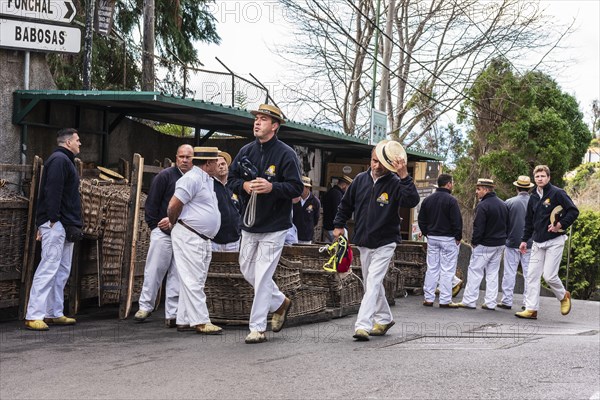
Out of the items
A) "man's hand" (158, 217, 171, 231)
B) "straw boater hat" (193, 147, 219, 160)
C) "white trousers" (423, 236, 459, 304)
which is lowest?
"white trousers" (423, 236, 459, 304)

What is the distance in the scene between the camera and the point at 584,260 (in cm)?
2270

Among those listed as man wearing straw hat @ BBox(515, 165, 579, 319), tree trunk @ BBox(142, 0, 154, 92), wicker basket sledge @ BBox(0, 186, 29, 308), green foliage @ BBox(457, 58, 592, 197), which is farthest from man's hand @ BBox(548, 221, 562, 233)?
green foliage @ BBox(457, 58, 592, 197)

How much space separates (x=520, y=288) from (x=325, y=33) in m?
13.9

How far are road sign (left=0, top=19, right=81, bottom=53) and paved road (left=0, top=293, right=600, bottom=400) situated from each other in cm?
346

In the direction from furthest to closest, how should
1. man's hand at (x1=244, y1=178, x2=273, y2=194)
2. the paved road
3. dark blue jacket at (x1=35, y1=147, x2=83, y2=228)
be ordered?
dark blue jacket at (x1=35, y1=147, x2=83, y2=228) < man's hand at (x1=244, y1=178, x2=273, y2=194) < the paved road

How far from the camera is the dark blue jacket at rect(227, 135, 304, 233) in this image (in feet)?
32.1

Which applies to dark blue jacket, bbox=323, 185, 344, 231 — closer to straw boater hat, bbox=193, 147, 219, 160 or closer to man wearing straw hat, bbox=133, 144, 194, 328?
man wearing straw hat, bbox=133, 144, 194, 328

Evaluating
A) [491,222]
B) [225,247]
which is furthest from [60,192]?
[491,222]

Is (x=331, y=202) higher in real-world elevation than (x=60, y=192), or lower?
higher

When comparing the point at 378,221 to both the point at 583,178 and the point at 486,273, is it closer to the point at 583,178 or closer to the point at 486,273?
the point at 486,273

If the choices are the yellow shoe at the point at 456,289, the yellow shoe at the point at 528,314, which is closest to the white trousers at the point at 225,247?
the yellow shoe at the point at 528,314

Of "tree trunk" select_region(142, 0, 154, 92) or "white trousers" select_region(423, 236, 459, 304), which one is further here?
"tree trunk" select_region(142, 0, 154, 92)

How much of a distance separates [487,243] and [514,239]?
71 cm

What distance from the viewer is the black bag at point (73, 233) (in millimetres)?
10531
